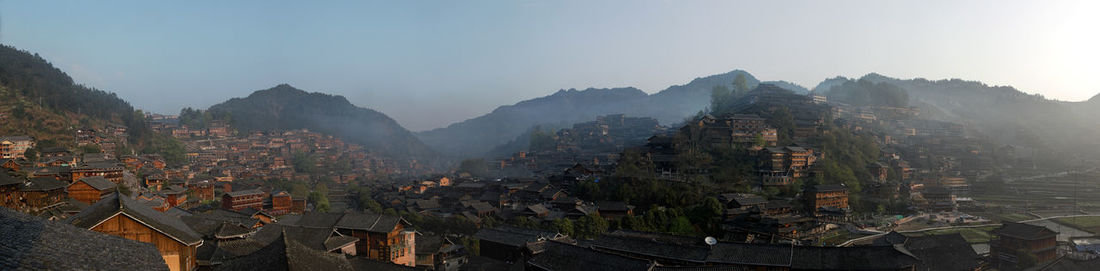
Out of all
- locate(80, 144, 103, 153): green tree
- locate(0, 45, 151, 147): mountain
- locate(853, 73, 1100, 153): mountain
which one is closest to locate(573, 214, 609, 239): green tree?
locate(80, 144, 103, 153): green tree

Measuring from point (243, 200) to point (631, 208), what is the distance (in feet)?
101

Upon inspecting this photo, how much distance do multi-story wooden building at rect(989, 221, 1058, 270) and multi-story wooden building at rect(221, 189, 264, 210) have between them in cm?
4978

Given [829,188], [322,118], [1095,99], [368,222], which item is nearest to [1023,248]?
[829,188]

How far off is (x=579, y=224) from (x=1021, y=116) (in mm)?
112170

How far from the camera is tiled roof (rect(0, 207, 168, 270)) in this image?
527 cm

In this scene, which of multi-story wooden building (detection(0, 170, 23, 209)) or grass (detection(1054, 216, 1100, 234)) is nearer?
multi-story wooden building (detection(0, 170, 23, 209))

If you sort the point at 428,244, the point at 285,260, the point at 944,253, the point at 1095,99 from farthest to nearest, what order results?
the point at 1095,99 < the point at 428,244 < the point at 944,253 < the point at 285,260

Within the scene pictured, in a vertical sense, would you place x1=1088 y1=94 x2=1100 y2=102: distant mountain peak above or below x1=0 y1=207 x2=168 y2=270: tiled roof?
above

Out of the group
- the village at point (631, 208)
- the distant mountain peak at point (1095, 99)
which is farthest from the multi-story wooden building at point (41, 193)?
the distant mountain peak at point (1095, 99)

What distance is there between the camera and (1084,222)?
1487 inches

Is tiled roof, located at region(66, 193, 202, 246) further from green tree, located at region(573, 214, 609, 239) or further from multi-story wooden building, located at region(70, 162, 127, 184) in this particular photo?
multi-story wooden building, located at region(70, 162, 127, 184)

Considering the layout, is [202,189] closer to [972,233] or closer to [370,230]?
[370,230]

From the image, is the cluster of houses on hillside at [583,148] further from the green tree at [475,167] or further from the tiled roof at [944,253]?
the tiled roof at [944,253]

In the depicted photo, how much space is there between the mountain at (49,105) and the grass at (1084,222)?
3099 inches
